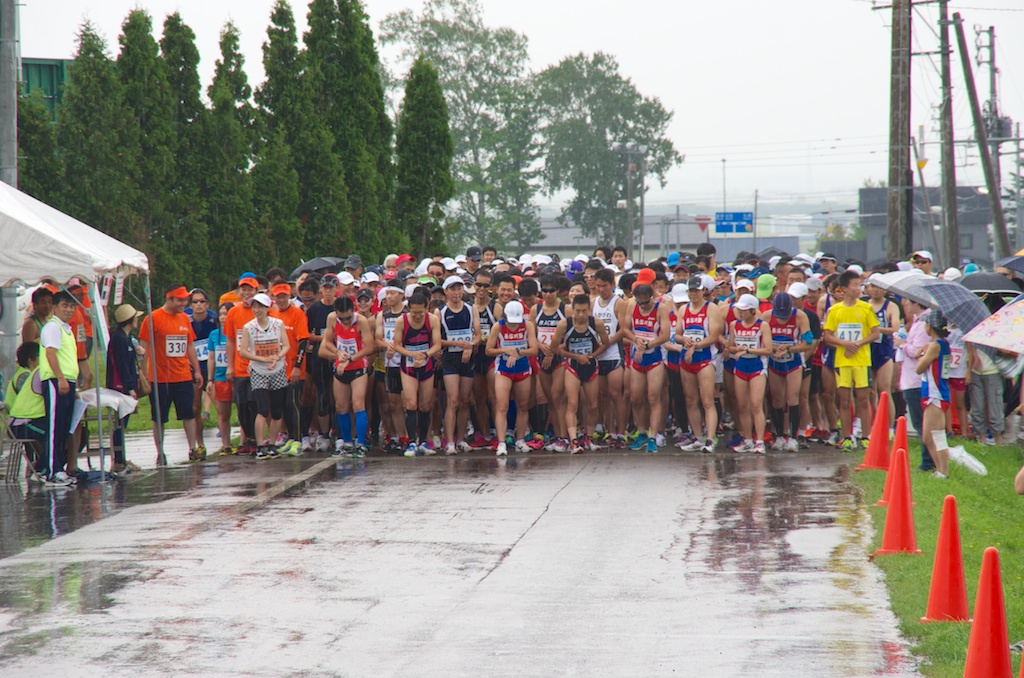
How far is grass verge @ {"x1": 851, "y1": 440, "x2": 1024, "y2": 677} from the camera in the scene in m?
6.82

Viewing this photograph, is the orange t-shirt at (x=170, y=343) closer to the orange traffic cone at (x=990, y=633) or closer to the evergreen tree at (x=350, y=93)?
the orange traffic cone at (x=990, y=633)

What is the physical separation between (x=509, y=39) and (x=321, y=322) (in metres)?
60.9

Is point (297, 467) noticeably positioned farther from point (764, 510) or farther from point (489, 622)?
point (489, 622)

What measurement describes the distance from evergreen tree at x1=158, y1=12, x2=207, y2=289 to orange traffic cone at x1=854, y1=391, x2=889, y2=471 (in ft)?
54.5

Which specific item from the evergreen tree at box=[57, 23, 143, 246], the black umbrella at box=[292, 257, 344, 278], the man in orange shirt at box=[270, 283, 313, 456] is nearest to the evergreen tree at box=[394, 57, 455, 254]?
the evergreen tree at box=[57, 23, 143, 246]

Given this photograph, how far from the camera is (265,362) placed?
14.6 m

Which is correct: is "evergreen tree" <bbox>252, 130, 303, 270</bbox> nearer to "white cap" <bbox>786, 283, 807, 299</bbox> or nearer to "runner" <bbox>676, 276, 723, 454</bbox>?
"runner" <bbox>676, 276, 723, 454</bbox>

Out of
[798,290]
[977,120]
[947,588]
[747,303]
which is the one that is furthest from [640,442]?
[977,120]

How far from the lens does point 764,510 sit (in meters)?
10.9

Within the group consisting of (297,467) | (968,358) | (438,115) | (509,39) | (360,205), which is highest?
(509,39)

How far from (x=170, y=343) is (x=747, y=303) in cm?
678

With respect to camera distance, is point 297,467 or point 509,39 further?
point 509,39

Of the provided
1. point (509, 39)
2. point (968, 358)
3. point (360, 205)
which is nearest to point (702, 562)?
point (968, 358)

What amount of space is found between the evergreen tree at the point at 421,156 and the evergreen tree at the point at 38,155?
9.79 meters
